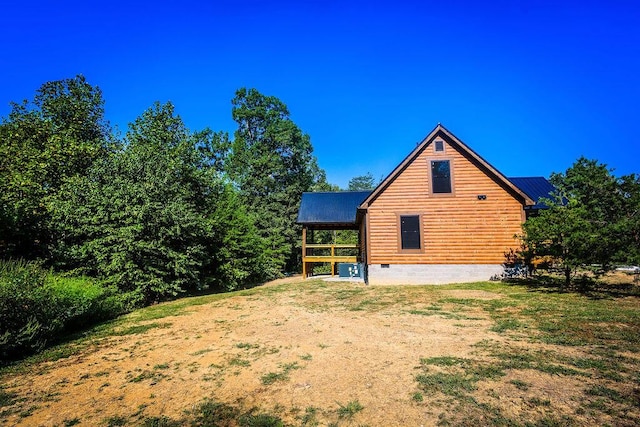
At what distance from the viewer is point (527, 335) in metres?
6.83

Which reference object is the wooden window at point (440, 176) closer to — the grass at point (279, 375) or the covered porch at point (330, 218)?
the covered porch at point (330, 218)

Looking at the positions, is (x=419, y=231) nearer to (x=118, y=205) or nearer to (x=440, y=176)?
(x=440, y=176)

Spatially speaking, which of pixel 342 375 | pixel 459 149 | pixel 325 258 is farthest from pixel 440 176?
pixel 342 375

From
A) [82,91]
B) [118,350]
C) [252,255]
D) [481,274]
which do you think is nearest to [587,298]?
[481,274]

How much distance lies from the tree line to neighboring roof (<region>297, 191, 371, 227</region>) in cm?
376

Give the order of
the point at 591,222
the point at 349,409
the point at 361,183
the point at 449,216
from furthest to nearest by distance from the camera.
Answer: the point at 361,183 → the point at 449,216 → the point at 591,222 → the point at 349,409

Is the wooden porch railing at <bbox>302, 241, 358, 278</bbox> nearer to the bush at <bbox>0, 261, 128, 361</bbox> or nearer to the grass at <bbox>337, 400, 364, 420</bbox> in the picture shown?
the bush at <bbox>0, 261, 128, 361</bbox>

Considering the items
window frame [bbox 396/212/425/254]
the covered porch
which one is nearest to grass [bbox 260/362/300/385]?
window frame [bbox 396/212/425/254]

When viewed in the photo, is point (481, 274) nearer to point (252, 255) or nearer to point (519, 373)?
point (519, 373)

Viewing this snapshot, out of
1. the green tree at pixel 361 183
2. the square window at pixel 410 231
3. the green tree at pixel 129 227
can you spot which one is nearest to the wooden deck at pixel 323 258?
the square window at pixel 410 231

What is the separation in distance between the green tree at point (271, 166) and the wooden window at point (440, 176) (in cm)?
1571

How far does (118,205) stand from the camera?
13.3 metres

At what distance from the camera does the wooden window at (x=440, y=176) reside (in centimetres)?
1584

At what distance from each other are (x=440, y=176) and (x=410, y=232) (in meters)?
3.24
